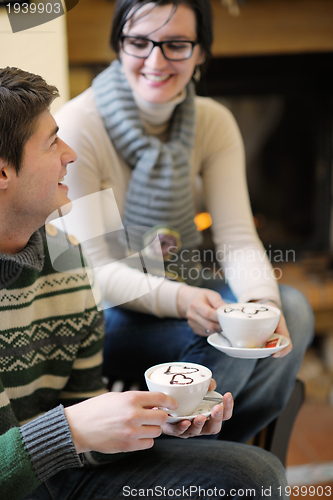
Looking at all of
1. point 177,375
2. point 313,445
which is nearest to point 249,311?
point 177,375

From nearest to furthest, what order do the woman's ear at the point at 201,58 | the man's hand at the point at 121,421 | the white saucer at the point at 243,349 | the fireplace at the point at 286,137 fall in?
Answer: the man's hand at the point at 121,421
the white saucer at the point at 243,349
the woman's ear at the point at 201,58
the fireplace at the point at 286,137

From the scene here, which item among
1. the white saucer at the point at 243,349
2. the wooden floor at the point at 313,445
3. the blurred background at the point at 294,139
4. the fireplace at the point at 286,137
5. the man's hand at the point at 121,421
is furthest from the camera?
the fireplace at the point at 286,137

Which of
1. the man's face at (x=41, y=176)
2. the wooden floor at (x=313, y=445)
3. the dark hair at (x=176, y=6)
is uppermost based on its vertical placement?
the dark hair at (x=176, y=6)

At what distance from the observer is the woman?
2.05ft

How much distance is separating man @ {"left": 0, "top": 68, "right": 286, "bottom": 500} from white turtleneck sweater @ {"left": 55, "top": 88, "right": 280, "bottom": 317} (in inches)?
1.3

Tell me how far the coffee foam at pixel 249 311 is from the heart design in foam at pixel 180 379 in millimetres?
123

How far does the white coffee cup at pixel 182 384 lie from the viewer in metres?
0.46

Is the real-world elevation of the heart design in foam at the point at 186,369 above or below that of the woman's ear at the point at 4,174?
below

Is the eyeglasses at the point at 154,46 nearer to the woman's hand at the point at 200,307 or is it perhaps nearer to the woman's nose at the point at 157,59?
the woman's nose at the point at 157,59

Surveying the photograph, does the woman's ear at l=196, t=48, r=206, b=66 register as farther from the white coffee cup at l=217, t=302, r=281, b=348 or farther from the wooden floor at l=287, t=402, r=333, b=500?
the wooden floor at l=287, t=402, r=333, b=500

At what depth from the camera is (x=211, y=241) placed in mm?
856

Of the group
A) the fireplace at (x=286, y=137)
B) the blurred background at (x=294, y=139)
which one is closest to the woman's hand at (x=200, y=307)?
the blurred background at (x=294, y=139)

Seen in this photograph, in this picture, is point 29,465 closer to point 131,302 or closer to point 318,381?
point 131,302

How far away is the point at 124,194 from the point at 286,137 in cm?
113
